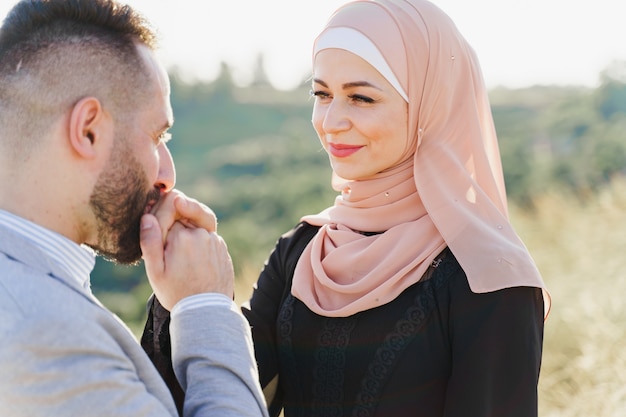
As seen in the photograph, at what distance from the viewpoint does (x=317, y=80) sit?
281 centimetres

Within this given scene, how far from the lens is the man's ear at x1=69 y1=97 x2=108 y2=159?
5.90 feet

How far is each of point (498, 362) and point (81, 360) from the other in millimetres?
1307

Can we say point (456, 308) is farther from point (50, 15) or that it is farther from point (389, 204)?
point (50, 15)

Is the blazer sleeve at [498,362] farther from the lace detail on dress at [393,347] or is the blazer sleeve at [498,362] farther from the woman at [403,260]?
the lace detail on dress at [393,347]

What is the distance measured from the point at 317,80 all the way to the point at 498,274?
98cm

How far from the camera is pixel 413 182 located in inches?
111

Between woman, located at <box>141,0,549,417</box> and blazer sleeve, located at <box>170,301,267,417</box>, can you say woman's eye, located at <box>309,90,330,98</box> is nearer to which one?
woman, located at <box>141,0,549,417</box>

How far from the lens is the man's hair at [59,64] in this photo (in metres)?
1.81

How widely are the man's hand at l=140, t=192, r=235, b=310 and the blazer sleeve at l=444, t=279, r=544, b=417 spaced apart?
0.81 m

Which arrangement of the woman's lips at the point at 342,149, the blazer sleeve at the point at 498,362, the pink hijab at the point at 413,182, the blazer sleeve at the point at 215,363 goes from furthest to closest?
the woman's lips at the point at 342,149
the pink hijab at the point at 413,182
the blazer sleeve at the point at 498,362
the blazer sleeve at the point at 215,363

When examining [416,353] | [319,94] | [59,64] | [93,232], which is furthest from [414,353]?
[59,64]

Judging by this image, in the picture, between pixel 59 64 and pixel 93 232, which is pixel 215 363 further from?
pixel 59 64

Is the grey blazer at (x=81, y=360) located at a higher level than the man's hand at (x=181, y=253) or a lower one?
lower

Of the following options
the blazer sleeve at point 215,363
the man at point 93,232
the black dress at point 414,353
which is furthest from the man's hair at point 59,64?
the black dress at point 414,353
